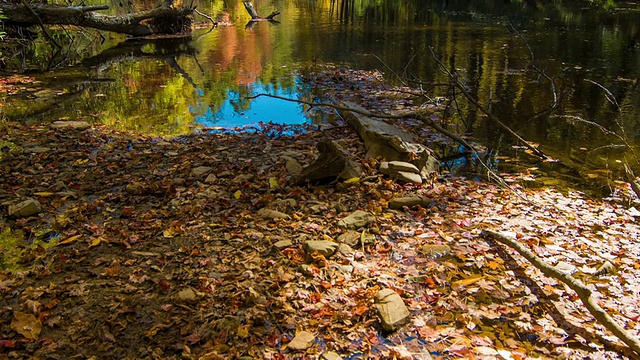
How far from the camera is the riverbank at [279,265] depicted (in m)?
3.16

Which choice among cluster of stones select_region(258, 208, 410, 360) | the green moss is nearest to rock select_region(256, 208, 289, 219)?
cluster of stones select_region(258, 208, 410, 360)

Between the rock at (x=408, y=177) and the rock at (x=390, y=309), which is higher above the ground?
the rock at (x=408, y=177)

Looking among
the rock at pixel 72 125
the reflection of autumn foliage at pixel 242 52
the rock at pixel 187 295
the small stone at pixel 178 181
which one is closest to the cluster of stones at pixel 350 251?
the rock at pixel 187 295

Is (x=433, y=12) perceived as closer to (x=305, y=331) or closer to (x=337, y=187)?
(x=337, y=187)

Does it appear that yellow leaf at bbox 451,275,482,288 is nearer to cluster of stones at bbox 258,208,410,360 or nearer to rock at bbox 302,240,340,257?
cluster of stones at bbox 258,208,410,360

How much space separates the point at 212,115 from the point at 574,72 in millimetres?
9379

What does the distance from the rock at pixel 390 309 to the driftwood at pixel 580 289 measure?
1297 millimetres

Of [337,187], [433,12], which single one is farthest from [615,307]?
[433,12]

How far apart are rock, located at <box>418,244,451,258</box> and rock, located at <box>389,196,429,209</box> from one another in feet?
2.64

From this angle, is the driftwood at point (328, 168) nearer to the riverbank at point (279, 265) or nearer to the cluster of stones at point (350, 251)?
the riverbank at point (279, 265)

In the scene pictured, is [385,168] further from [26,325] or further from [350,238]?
[26,325]

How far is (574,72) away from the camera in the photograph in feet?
38.1

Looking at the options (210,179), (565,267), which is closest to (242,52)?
(210,179)

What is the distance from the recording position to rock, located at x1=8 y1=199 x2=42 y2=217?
4.68 m
